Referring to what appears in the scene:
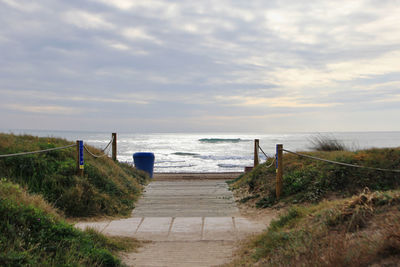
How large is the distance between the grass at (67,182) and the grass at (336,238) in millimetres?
3744

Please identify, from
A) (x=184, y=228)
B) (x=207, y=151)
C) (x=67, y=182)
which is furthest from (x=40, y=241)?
(x=207, y=151)

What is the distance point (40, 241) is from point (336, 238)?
3384 mm

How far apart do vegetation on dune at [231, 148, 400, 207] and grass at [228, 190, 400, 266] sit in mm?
2441

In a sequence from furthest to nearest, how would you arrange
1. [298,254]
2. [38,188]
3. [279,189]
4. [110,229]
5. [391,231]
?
[279,189]
[38,188]
[110,229]
[298,254]
[391,231]

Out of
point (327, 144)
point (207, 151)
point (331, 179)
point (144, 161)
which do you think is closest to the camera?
point (331, 179)

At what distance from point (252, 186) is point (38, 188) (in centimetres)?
535

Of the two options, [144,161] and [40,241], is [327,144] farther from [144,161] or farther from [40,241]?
[40,241]

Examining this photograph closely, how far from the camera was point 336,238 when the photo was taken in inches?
162

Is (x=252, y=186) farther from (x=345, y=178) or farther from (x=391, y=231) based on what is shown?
(x=391, y=231)

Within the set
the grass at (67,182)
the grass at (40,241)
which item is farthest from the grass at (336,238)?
the grass at (67,182)

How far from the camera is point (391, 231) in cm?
362

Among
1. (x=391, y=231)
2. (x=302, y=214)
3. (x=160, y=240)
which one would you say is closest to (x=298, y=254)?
(x=391, y=231)

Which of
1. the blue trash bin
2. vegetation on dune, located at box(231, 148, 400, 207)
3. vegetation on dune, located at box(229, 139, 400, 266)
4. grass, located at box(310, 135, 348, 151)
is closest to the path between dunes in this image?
vegetation on dune, located at box(229, 139, 400, 266)

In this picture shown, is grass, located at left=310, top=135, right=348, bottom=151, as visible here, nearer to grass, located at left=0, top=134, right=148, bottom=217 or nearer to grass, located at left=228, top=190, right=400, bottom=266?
grass, located at left=0, top=134, right=148, bottom=217
